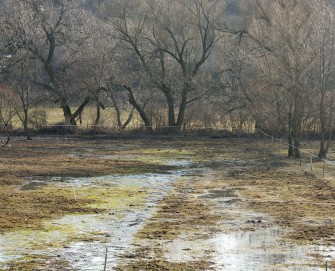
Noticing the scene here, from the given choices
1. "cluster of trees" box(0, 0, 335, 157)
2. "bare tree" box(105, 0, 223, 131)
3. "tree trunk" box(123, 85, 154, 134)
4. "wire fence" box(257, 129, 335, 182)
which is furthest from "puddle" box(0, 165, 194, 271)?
"tree trunk" box(123, 85, 154, 134)

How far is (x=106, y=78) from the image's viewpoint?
56.8m

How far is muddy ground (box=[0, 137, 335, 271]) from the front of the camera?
54.3 feet

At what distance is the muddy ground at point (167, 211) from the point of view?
54.3ft

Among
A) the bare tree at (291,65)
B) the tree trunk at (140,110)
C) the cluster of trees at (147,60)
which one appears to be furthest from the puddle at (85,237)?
the tree trunk at (140,110)

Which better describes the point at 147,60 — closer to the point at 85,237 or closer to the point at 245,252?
the point at 85,237

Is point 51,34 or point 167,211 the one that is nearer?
point 167,211

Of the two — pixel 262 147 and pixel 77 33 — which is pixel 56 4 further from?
pixel 262 147

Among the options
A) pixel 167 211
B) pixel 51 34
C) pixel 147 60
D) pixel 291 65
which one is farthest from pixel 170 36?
pixel 167 211

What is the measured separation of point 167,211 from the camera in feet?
75.3

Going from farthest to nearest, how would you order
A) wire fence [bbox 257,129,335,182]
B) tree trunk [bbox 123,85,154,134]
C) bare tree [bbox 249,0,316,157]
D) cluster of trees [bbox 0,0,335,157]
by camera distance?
tree trunk [bbox 123,85,154,134]
cluster of trees [bbox 0,0,335,157]
bare tree [bbox 249,0,316,157]
wire fence [bbox 257,129,335,182]

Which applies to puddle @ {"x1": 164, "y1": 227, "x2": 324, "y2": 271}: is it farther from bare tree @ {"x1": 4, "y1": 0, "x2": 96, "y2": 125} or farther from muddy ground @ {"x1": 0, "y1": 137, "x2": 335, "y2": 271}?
bare tree @ {"x1": 4, "y1": 0, "x2": 96, "y2": 125}

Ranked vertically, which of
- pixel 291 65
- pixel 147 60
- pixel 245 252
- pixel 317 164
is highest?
pixel 147 60

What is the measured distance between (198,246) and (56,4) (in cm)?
4699

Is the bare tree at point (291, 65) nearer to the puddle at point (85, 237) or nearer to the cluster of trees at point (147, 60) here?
the cluster of trees at point (147, 60)
